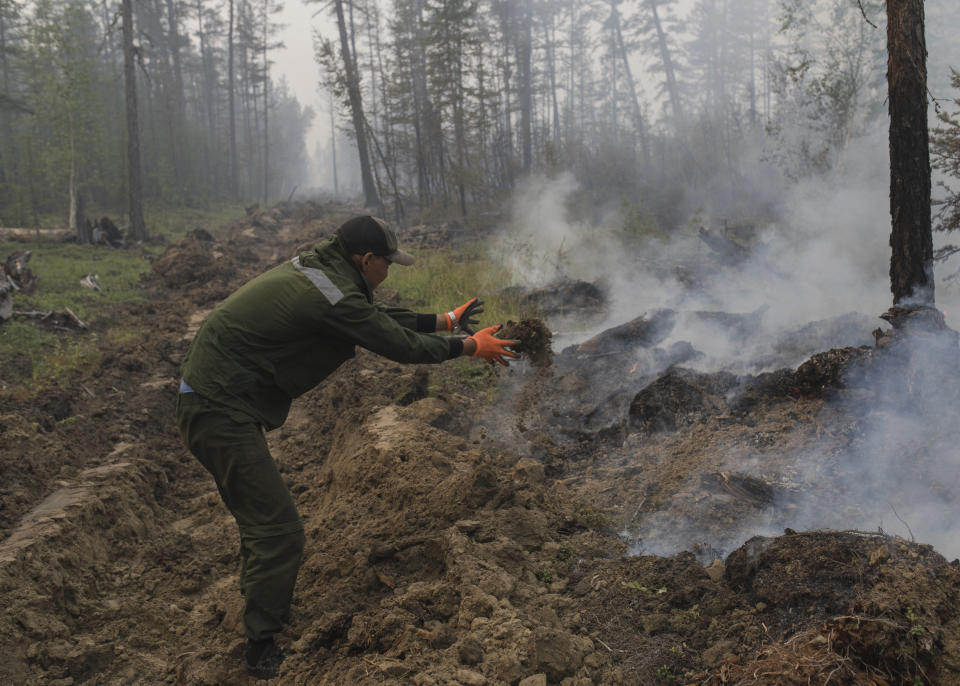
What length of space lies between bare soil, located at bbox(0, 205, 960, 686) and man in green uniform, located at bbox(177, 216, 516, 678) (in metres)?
0.33

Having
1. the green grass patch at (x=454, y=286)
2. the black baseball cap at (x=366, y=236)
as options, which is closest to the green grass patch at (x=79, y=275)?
the green grass patch at (x=454, y=286)

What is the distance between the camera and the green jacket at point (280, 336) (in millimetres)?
2879

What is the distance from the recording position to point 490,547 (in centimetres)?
327

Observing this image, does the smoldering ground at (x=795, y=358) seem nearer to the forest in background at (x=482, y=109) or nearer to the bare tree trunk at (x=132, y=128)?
the forest in background at (x=482, y=109)

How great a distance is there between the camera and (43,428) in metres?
5.46

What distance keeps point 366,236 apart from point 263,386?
3.01 ft

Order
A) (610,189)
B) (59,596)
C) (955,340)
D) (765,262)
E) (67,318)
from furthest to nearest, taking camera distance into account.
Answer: (610,189) < (765,262) < (67,318) < (955,340) < (59,596)

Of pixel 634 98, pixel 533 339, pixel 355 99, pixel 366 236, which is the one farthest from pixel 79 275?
pixel 634 98

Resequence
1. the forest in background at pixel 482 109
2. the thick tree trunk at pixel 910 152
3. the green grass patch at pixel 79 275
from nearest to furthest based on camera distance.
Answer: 1. the thick tree trunk at pixel 910 152
2. the green grass patch at pixel 79 275
3. the forest in background at pixel 482 109

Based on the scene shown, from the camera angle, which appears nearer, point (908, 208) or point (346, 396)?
point (908, 208)

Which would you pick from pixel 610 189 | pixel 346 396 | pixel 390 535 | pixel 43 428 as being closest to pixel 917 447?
pixel 390 535

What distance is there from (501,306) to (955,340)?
16.3 ft

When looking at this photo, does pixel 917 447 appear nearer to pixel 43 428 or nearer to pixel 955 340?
pixel 955 340

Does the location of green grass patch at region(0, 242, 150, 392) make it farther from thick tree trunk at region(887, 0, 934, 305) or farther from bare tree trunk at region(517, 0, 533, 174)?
bare tree trunk at region(517, 0, 533, 174)
